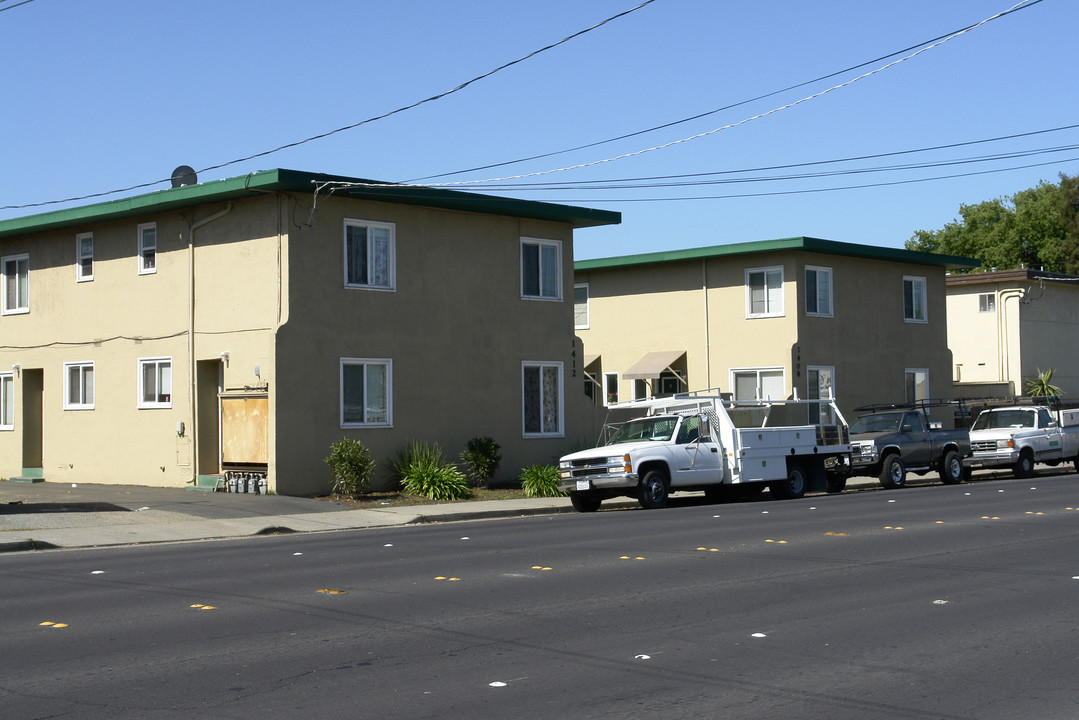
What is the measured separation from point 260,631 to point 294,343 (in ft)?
49.5

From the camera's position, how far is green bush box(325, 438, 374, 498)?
77.3 ft

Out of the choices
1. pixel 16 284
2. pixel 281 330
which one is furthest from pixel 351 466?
pixel 16 284

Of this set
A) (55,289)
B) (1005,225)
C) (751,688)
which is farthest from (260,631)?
(1005,225)

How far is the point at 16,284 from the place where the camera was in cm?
3028

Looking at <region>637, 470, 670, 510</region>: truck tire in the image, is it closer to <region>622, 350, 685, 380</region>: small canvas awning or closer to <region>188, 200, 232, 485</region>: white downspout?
<region>188, 200, 232, 485</region>: white downspout

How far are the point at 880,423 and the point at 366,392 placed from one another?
489 inches

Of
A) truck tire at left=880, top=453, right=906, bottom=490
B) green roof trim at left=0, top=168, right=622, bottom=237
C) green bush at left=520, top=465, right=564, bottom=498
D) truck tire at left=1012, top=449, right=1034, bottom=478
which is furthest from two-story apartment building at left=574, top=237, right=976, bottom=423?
green bush at left=520, top=465, right=564, bottom=498

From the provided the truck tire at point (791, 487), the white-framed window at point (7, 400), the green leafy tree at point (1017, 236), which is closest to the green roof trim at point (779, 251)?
the truck tire at point (791, 487)

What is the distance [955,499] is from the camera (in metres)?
22.9

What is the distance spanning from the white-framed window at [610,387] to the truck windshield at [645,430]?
16271mm

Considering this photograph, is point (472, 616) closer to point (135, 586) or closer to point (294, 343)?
point (135, 586)

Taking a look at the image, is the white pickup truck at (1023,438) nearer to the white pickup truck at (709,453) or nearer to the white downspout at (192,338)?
the white pickup truck at (709,453)

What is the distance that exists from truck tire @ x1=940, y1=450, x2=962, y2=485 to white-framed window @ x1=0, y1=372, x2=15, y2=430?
23.1 metres

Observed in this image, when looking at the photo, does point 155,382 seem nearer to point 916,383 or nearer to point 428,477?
point 428,477
